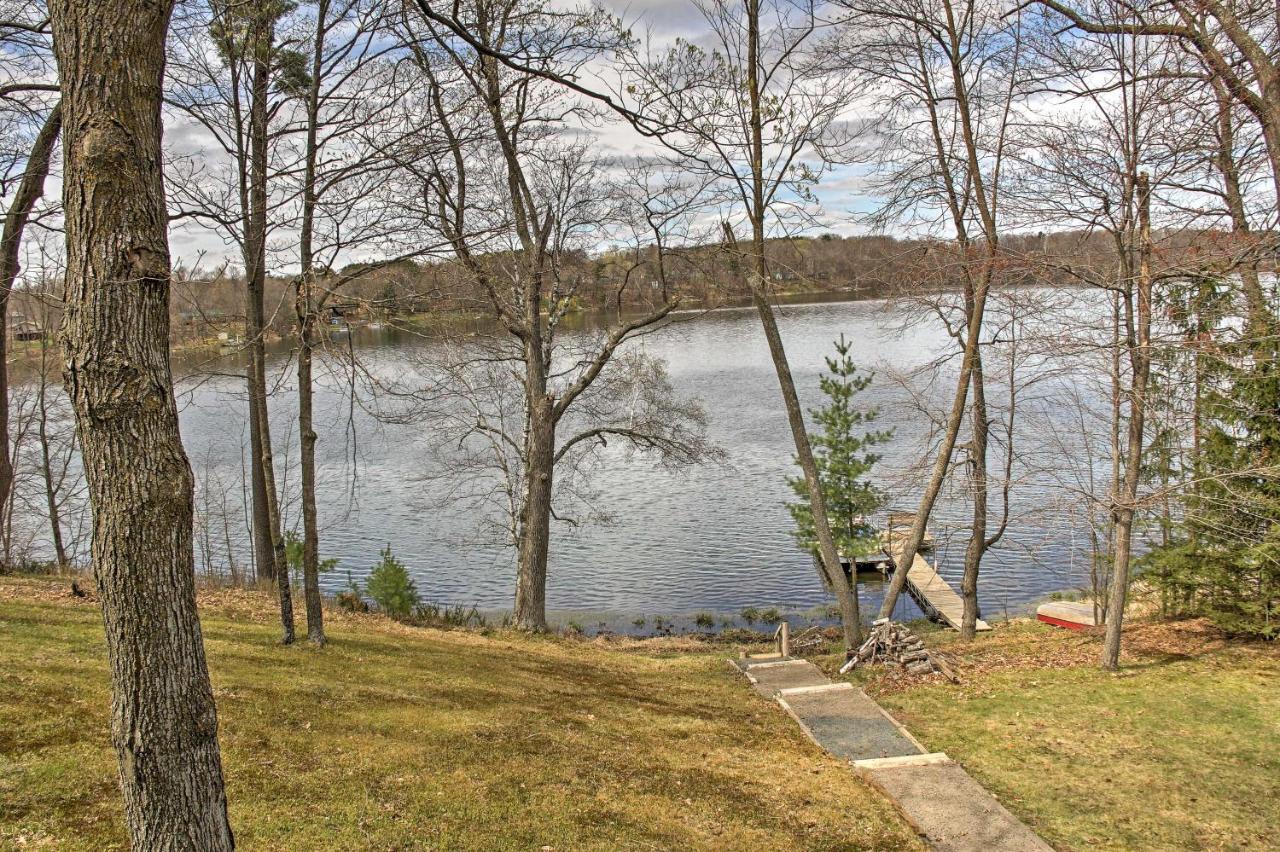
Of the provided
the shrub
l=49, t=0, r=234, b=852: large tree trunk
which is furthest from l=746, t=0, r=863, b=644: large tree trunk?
l=49, t=0, r=234, b=852: large tree trunk

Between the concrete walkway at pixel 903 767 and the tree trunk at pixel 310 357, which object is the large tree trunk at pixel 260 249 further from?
the concrete walkway at pixel 903 767

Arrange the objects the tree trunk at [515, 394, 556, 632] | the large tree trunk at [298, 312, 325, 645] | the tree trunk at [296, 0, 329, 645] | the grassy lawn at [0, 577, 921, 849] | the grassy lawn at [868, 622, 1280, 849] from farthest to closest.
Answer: the tree trunk at [515, 394, 556, 632], the large tree trunk at [298, 312, 325, 645], the tree trunk at [296, 0, 329, 645], the grassy lawn at [868, 622, 1280, 849], the grassy lawn at [0, 577, 921, 849]

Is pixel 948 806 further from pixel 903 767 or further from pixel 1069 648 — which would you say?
pixel 1069 648

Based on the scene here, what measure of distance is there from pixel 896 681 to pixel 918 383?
2206cm

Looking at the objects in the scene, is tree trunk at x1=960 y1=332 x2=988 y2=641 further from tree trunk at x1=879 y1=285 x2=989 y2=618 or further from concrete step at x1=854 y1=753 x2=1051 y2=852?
concrete step at x1=854 y1=753 x2=1051 y2=852

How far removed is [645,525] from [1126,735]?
1627 cm

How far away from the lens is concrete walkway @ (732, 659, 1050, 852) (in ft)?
20.4

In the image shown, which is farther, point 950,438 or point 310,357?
point 950,438

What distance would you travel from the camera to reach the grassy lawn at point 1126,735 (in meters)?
6.56

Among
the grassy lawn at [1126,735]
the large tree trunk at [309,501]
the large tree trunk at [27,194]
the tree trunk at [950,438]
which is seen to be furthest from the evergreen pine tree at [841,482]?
the large tree trunk at [27,194]

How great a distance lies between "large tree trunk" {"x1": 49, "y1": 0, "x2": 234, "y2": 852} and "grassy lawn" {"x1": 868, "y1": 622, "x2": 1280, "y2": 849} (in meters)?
6.08

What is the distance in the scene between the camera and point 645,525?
23812 mm

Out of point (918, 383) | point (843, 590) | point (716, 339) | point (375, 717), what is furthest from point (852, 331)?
point (375, 717)

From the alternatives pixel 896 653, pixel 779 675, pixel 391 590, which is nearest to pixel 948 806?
pixel 779 675
